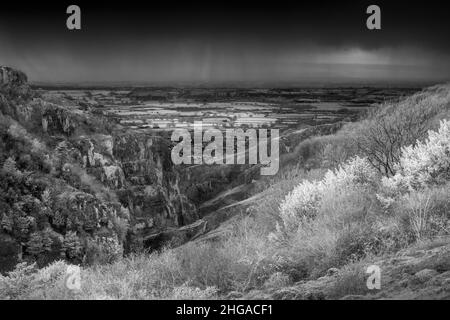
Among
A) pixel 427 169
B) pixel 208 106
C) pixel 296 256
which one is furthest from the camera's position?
pixel 208 106

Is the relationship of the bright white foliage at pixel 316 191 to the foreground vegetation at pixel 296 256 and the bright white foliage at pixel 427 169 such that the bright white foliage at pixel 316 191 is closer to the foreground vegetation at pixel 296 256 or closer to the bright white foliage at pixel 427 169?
the foreground vegetation at pixel 296 256

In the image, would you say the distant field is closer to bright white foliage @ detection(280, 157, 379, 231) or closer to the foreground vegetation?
bright white foliage @ detection(280, 157, 379, 231)

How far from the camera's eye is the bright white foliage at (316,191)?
956 cm

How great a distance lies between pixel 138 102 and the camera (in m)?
128

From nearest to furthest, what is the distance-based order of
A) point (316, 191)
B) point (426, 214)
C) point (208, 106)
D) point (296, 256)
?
point (296, 256), point (426, 214), point (316, 191), point (208, 106)

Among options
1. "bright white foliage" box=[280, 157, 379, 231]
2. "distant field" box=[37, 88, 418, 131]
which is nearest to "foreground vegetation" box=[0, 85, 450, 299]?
"bright white foliage" box=[280, 157, 379, 231]

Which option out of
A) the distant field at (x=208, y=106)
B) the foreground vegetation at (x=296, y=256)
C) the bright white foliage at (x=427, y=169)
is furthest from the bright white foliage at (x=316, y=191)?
the distant field at (x=208, y=106)

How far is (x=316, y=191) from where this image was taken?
1004 cm

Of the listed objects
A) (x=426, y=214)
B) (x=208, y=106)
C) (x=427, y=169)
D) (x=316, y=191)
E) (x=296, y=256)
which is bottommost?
(x=296, y=256)

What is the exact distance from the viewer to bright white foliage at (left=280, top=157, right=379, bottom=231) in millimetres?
9562

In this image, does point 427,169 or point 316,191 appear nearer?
point 427,169

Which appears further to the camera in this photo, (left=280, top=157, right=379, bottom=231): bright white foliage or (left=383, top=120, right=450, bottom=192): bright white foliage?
(left=280, top=157, right=379, bottom=231): bright white foliage

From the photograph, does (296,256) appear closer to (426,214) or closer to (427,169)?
(426,214)

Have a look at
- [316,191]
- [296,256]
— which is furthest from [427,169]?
[296,256]
